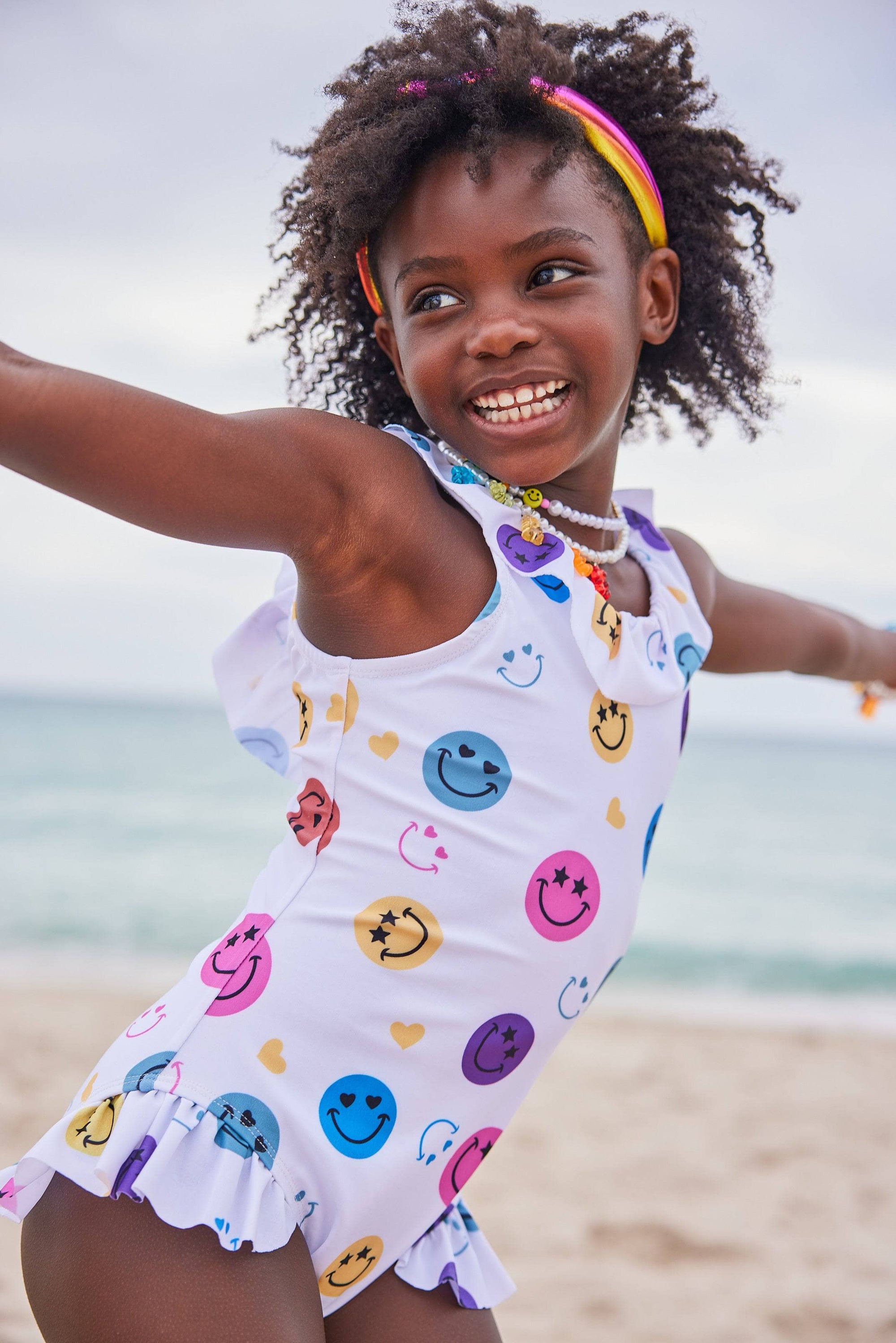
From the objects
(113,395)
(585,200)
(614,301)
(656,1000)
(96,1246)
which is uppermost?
(585,200)

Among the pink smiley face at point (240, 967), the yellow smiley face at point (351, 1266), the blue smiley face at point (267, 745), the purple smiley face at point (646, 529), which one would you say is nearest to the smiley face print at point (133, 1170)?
the pink smiley face at point (240, 967)

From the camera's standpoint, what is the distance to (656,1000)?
8.56 metres

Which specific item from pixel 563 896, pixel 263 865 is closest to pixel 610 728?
pixel 563 896

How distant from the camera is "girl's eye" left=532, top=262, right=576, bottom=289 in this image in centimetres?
173

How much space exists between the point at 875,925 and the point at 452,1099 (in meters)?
11.1

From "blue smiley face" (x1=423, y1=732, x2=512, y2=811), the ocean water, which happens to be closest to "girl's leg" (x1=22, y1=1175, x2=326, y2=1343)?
"blue smiley face" (x1=423, y1=732, x2=512, y2=811)

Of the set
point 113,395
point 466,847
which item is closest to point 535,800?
point 466,847

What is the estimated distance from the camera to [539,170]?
67.9 inches

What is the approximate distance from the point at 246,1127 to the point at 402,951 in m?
0.28

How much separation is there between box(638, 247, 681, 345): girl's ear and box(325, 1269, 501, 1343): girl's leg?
157cm

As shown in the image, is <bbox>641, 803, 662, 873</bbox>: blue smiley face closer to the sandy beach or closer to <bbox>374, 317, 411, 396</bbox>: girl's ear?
<bbox>374, 317, 411, 396</bbox>: girl's ear

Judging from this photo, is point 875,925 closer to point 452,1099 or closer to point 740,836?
point 740,836

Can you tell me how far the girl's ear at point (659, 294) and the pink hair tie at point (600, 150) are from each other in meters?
0.03

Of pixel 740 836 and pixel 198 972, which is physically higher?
pixel 198 972
